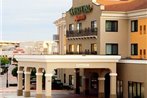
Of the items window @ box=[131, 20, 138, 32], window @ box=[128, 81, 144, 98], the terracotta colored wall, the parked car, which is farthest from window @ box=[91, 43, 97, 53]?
the parked car

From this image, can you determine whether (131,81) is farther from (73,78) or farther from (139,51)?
(73,78)

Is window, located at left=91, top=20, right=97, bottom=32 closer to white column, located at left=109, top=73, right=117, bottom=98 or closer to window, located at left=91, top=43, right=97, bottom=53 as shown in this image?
window, located at left=91, top=43, right=97, bottom=53

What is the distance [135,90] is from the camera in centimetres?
5100

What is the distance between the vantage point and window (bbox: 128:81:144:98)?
50.0 metres

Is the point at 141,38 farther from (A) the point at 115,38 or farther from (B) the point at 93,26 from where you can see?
(B) the point at 93,26

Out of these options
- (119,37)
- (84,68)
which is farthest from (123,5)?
(84,68)

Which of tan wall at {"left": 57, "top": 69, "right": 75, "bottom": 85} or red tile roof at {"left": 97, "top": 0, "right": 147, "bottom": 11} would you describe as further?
tan wall at {"left": 57, "top": 69, "right": 75, "bottom": 85}

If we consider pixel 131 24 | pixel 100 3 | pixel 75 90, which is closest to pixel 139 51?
pixel 131 24

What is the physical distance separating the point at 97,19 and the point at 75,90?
1158cm

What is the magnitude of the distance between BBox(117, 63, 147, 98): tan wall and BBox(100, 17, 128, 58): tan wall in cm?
395

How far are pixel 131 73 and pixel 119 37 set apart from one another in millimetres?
7210

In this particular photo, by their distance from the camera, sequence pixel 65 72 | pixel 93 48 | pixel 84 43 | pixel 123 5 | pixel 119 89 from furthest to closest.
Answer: pixel 65 72 < pixel 84 43 < pixel 123 5 < pixel 93 48 < pixel 119 89

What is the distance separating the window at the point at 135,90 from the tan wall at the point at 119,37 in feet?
20.6

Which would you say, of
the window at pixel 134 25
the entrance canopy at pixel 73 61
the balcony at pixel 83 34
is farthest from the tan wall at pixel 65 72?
the entrance canopy at pixel 73 61
